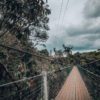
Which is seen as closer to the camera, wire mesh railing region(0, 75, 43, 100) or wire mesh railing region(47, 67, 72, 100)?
wire mesh railing region(0, 75, 43, 100)

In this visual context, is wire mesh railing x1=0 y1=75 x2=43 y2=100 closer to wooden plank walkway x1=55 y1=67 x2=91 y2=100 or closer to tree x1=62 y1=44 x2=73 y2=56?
wooden plank walkway x1=55 y1=67 x2=91 y2=100

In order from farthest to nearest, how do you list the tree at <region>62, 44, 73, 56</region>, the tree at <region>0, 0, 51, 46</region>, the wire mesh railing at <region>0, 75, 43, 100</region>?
the tree at <region>62, 44, 73, 56</region> → the tree at <region>0, 0, 51, 46</region> → the wire mesh railing at <region>0, 75, 43, 100</region>

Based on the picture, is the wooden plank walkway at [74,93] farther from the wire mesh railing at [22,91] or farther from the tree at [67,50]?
the tree at [67,50]

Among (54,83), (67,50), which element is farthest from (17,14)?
(67,50)

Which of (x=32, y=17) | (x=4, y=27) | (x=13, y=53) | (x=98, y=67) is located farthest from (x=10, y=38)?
(x=98, y=67)

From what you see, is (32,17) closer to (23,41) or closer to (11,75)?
(23,41)

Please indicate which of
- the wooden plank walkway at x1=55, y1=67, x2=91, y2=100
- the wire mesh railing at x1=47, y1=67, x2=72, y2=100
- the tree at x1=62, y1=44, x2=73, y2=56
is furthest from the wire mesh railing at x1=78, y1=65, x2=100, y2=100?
the tree at x1=62, y1=44, x2=73, y2=56

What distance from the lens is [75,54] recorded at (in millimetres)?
99188

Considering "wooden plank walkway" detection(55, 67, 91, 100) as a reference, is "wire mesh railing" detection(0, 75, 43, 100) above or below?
above

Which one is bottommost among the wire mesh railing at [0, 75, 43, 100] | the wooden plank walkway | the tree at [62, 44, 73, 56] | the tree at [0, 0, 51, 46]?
the wooden plank walkway

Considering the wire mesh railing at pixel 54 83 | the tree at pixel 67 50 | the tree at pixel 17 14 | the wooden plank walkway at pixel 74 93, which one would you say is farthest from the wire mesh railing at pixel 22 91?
the tree at pixel 67 50

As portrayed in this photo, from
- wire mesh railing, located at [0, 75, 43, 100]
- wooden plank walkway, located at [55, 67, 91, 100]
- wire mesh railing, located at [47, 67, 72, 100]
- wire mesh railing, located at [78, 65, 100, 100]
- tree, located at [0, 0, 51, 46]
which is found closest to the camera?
wire mesh railing, located at [78, 65, 100, 100]

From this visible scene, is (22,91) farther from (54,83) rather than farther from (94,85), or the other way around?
(54,83)

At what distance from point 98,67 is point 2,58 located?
1489 centimetres
